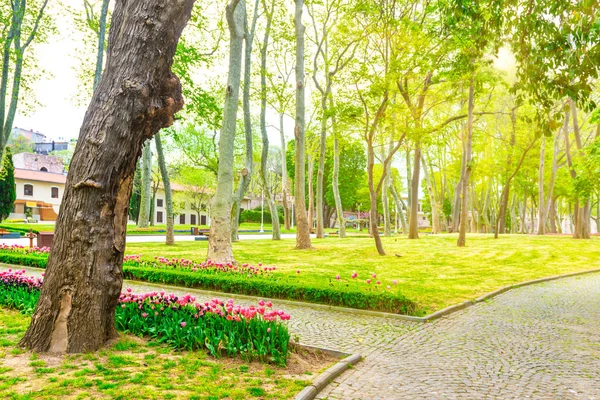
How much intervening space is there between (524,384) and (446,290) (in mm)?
5432

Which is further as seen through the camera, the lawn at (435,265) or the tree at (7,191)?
the tree at (7,191)

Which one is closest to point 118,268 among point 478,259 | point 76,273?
point 76,273

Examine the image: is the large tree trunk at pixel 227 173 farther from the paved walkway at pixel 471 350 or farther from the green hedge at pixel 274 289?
the paved walkway at pixel 471 350

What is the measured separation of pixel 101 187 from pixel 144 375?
201cm

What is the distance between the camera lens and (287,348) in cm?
499

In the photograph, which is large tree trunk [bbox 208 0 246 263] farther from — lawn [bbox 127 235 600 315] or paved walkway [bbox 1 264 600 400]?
paved walkway [bbox 1 264 600 400]

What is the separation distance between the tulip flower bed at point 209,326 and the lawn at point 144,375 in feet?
0.45

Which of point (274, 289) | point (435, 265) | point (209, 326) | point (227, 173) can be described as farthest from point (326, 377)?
point (435, 265)

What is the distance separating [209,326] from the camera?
17.5 ft

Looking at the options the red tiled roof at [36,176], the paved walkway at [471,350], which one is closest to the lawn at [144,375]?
the paved walkway at [471,350]

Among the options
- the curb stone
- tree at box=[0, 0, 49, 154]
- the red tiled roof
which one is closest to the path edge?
the curb stone

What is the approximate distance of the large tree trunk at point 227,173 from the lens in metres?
12.3

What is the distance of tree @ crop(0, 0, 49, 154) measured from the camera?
17016mm

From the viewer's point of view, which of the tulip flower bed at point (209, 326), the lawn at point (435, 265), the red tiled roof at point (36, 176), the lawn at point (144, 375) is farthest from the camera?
the red tiled roof at point (36, 176)
